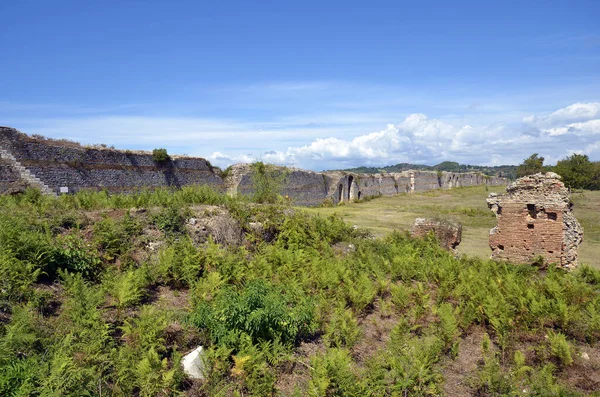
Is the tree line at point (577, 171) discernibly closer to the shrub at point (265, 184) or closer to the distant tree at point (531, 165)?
the distant tree at point (531, 165)

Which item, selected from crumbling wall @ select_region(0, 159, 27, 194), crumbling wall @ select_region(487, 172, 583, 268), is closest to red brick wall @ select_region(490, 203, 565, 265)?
crumbling wall @ select_region(487, 172, 583, 268)

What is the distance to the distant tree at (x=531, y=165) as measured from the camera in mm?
58094

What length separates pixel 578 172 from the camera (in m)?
52.3

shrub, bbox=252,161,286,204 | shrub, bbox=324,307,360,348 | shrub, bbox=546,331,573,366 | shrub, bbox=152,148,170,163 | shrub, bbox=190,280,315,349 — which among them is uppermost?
shrub, bbox=152,148,170,163

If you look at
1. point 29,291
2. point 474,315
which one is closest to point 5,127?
point 29,291

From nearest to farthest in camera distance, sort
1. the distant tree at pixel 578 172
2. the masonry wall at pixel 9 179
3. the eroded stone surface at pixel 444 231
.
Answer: the eroded stone surface at pixel 444 231 < the masonry wall at pixel 9 179 < the distant tree at pixel 578 172

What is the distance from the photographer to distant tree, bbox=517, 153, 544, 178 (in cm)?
5809

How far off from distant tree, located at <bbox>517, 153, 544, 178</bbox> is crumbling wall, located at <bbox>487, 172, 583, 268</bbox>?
167ft

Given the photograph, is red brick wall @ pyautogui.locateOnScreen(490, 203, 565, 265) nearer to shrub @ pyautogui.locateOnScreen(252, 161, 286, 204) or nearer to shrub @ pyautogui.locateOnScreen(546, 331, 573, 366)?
shrub @ pyautogui.locateOnScreen(546, 331, 573, 366)

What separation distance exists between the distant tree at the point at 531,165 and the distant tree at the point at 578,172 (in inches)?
123

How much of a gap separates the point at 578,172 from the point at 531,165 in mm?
7806

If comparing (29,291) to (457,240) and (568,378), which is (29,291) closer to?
(568,378)

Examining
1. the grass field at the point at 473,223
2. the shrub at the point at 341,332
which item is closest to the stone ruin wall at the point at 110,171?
the grass field at the point at 473,223

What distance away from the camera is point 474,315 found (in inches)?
313
